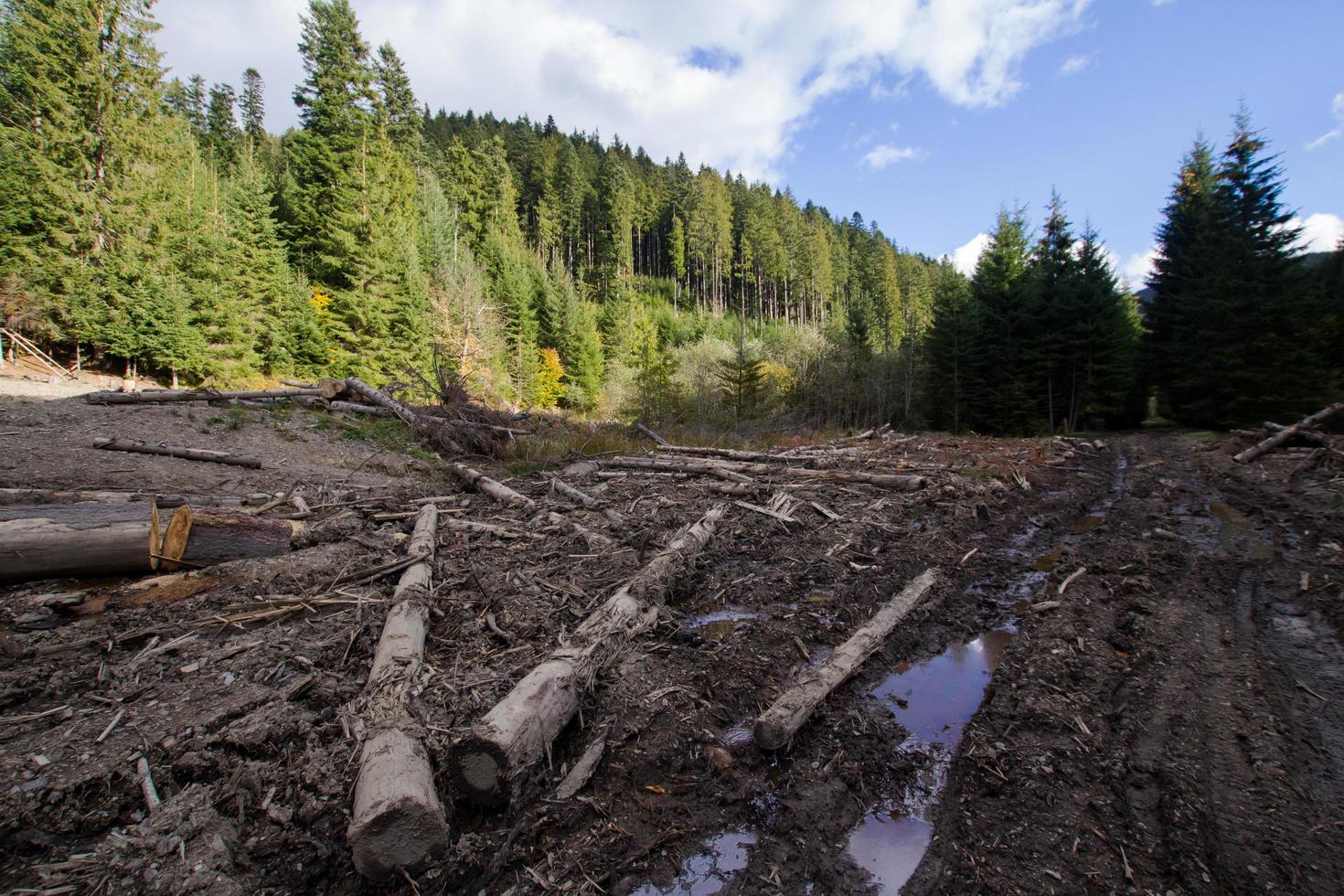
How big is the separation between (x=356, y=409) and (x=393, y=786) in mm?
12849

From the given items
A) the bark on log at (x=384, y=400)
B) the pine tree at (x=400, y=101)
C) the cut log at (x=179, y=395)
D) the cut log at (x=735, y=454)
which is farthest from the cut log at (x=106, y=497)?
the pine tree at (x=400, y=101)

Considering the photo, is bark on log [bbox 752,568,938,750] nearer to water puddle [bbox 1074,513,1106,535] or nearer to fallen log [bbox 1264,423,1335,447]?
water puddle [bbox 1074,513,1106,535]

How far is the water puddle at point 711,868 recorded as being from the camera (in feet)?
7.84

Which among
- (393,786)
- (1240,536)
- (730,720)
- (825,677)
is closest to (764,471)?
(1240,536)

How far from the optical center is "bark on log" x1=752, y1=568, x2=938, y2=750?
10.5 feet

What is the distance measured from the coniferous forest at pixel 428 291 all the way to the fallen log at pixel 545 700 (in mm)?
12155

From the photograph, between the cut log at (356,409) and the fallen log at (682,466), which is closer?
the fallen log at (682,466)

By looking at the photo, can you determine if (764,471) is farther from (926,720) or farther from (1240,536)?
(926,720)

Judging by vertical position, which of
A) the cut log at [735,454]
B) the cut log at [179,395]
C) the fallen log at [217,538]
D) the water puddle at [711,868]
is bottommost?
the water puddle at [711,868]

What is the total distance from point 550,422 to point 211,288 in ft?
63.2

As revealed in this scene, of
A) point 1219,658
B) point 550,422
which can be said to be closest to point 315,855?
point 1219,658

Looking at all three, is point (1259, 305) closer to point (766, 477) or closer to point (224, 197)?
point (766, 477)

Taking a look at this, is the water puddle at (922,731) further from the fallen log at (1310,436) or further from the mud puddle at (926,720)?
the fallen log at (1310,436)

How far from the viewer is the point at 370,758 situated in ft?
8.75
